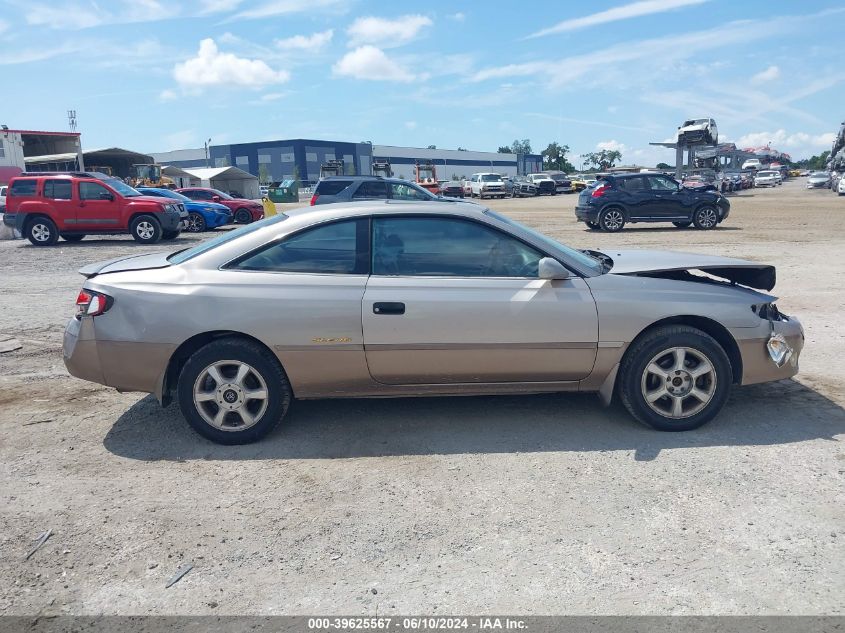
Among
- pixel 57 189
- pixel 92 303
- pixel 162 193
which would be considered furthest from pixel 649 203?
pixel 92 303

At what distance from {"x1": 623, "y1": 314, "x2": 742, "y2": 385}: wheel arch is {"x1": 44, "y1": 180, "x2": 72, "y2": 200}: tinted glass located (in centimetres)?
1771

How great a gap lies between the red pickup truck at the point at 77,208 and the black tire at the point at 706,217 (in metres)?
15.0

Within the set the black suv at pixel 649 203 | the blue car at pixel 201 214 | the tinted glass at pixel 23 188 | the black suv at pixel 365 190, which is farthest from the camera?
the blue car at pixel 201 214

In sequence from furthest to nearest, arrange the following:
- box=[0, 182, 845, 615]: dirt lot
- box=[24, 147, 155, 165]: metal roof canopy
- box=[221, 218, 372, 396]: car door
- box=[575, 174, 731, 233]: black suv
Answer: box=[24, 147, 155, 165]: metal roof canopy
box=[575, 174, 731, 233]: black suv
box=[221, 218, 372, 396]: car door
box=[0, 182, 845, 615]: dirt lot

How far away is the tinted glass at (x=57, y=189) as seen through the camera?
17925 millimetres

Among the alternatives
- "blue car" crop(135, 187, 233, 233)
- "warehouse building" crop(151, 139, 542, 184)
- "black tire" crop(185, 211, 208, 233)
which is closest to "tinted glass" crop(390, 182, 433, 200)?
"blue car" crop(135, 187, 233, 233)

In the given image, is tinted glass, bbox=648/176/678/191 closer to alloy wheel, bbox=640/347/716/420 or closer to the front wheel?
the front wheel

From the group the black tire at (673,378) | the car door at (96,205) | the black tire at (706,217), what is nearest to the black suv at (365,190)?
the car door at (96,205)

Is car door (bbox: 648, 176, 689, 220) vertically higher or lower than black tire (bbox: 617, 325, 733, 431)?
higher

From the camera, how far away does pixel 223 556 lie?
3.10 metres

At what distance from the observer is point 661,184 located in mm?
19859

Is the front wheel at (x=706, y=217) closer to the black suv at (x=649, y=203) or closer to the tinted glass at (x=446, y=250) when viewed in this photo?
the black suv at (x=649, y=203)

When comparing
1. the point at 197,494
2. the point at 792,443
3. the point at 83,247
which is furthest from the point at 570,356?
the point at 83,247

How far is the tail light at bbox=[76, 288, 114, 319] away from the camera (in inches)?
169
